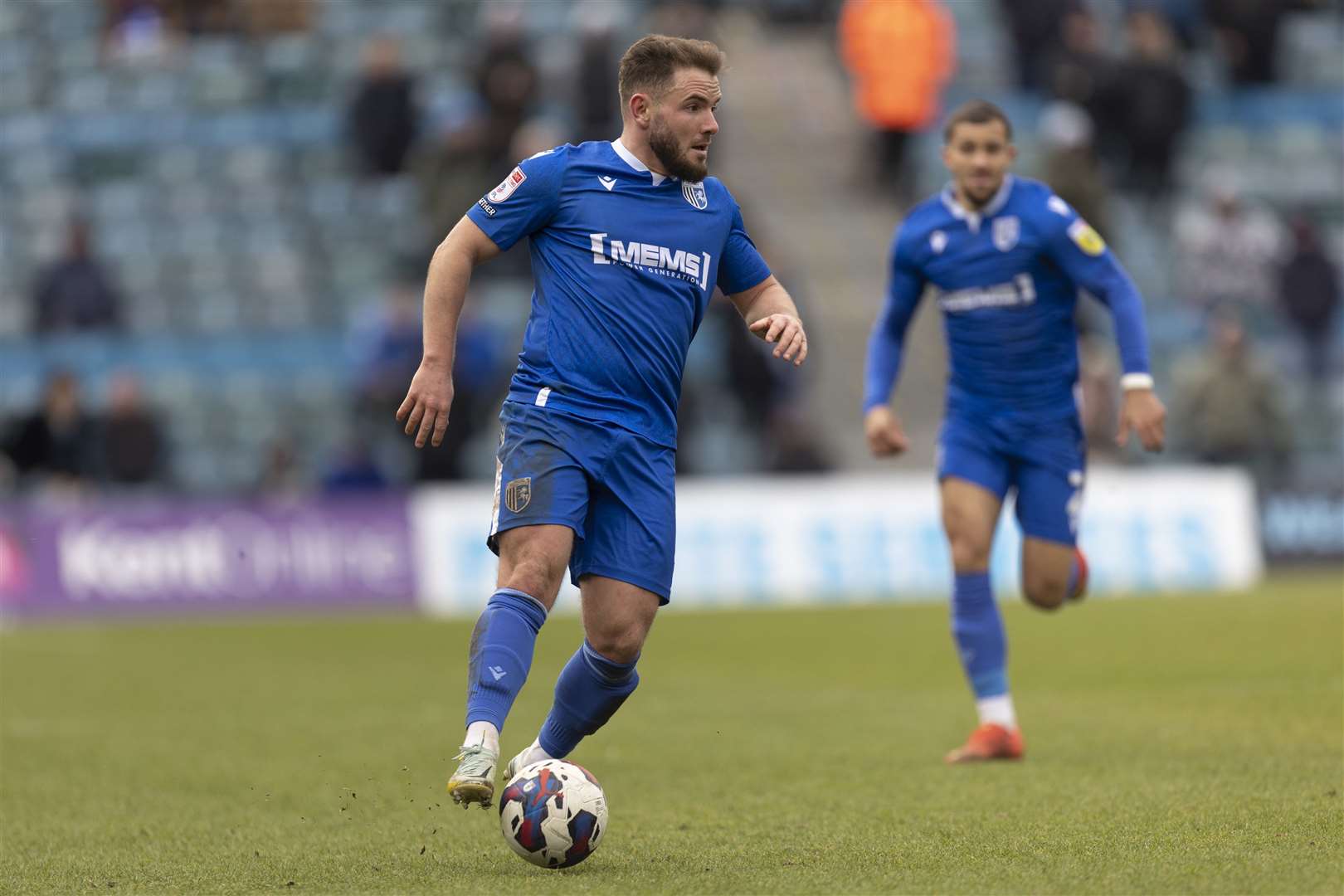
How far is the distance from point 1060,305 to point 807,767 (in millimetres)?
2342

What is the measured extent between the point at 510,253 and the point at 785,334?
15.0 metres

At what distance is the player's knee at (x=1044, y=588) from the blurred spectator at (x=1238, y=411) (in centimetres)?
1145

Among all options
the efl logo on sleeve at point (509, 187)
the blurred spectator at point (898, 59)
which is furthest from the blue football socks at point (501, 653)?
the blurred spectator at point (898, 59)

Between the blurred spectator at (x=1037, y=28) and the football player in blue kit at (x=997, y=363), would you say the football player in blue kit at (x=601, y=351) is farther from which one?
the blurred spectator at (x=1037, y=28)

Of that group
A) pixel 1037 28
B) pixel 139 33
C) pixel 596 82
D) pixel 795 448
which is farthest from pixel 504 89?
pixel 1037 28

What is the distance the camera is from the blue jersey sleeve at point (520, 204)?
6875 mm

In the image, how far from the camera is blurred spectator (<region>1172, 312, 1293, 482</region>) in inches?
815

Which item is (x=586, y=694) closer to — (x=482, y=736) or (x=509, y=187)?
(x=482, y=736)

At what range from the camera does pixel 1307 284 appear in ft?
73.9

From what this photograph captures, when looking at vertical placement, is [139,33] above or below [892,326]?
above

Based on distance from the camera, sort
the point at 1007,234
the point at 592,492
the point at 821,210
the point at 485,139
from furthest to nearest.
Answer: the point at 821,210 → the point at 485,139 → the point at 1007,234 → the point at 592,492

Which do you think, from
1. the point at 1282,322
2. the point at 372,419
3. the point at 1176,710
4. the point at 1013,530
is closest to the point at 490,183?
the point at 372,419

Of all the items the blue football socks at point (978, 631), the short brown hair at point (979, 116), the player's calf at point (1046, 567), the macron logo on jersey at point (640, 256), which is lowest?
the blue football socks at point (978, 631)

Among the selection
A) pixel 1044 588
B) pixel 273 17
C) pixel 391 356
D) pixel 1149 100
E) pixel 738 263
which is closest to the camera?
pixel 738 263
